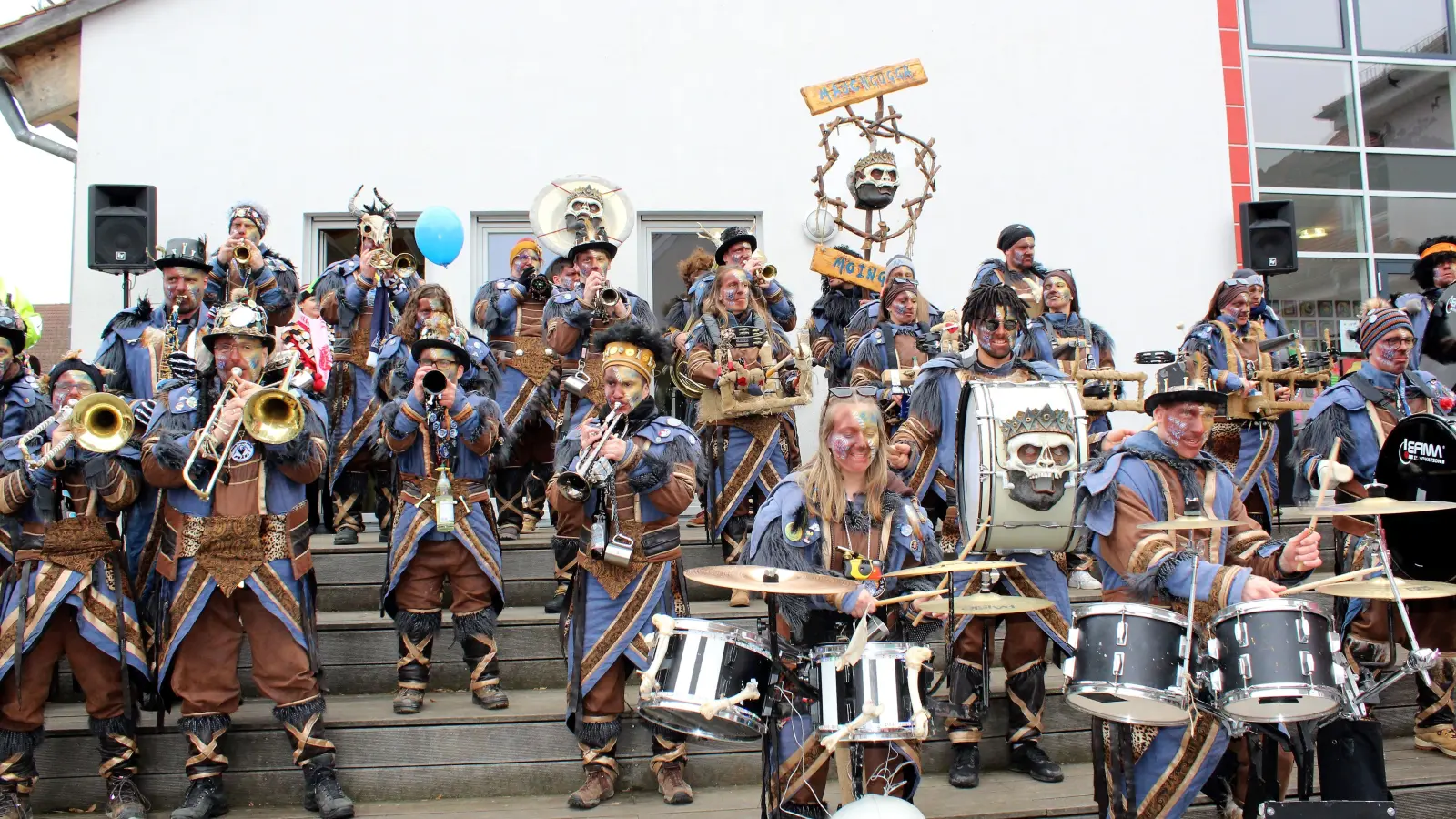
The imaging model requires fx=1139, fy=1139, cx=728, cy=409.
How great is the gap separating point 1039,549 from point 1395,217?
27.8ft

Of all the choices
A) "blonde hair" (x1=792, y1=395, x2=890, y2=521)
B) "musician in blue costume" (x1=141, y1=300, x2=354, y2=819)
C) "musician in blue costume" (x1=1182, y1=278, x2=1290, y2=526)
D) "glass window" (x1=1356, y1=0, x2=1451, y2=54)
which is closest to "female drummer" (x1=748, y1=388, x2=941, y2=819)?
"blonde hair" (x1=792, y1=395, x2=890, y2=521)

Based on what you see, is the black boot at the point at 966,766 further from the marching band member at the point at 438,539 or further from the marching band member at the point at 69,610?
the marching band member at the point at 69,610

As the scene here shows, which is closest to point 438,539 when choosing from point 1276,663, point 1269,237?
point 1276,663

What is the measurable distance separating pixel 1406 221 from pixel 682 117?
7.25 m

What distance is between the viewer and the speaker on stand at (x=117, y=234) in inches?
336

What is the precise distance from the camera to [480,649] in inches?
226

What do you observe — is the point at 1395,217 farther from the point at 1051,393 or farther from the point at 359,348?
the point at 359,348

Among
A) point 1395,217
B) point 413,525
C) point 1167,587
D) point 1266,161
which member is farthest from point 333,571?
point 1395,217

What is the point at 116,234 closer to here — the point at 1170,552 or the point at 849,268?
the point at 849,268

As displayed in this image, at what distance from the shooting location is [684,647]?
13.4 ft

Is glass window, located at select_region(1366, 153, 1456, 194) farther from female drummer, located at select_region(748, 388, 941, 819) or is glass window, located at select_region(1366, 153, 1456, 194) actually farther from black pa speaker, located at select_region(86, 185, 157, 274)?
black pa speaker, located at select_region(86, 185, 157, 274)

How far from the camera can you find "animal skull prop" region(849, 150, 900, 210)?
8.83 m

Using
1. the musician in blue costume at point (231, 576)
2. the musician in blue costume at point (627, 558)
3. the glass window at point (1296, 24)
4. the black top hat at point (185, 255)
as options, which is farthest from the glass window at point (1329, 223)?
Result: the musician in blue costume at point (231, 576)

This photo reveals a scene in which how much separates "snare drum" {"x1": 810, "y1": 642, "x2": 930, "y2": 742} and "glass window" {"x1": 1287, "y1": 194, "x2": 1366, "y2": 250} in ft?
28.9
